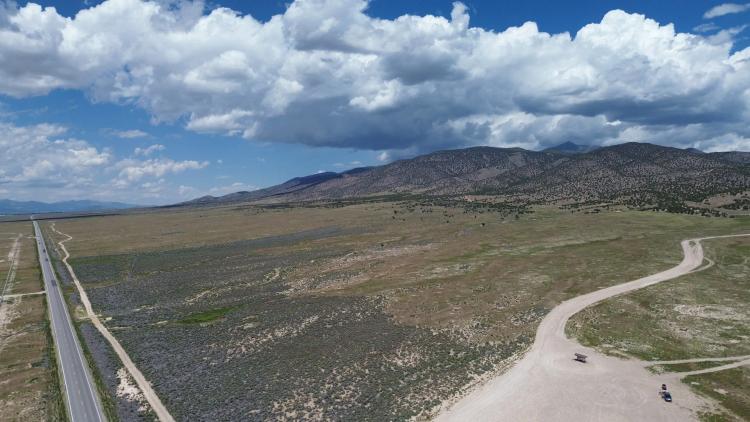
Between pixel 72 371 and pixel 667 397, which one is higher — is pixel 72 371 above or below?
above

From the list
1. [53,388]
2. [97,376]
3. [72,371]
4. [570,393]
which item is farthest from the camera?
[72,371]

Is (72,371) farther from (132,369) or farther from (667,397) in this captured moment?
(667,397)

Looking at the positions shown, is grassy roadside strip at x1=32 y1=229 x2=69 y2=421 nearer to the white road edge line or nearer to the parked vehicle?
the white road edge line

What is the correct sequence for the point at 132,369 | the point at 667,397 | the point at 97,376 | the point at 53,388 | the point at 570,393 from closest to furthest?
the point at 667,397 → the point at 570,393 → the point at 53,388 → the point at 97,376 → the point at 132,369

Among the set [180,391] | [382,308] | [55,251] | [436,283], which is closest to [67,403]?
[180,391]

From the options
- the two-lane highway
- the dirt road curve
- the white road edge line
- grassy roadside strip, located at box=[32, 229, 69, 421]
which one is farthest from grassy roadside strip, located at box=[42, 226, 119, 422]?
the dirt road curve

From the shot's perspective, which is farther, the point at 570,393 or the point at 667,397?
the point at 570,393

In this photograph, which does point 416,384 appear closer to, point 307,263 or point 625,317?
point 625,317

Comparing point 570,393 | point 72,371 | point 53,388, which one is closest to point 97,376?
point 72,371
